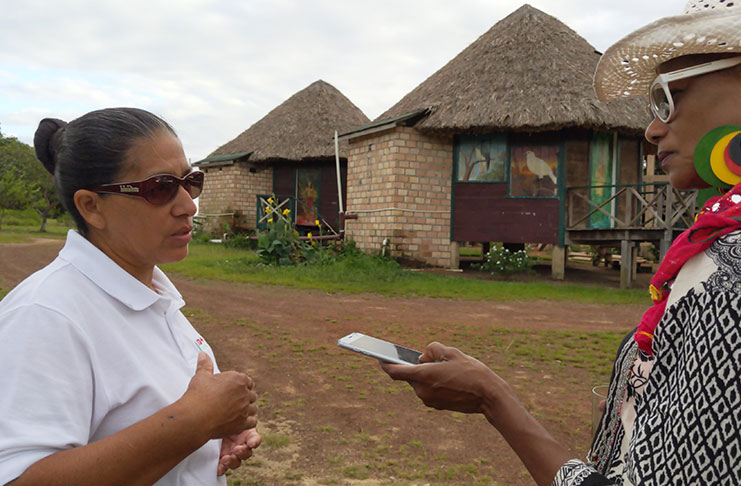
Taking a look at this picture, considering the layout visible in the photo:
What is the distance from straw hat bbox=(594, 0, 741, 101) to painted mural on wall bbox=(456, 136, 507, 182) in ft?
38.5

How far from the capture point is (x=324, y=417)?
12.7 ft

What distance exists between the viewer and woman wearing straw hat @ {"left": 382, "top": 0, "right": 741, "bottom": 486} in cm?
86

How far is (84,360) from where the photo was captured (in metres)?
1.24

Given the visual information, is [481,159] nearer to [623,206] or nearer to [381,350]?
[623,206]

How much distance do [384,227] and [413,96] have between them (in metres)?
4.34

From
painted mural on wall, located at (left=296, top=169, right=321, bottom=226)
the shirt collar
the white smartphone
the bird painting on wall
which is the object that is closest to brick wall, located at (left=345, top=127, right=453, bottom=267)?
the bird painting on wall

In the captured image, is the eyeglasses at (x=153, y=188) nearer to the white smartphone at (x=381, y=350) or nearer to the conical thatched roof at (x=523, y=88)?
the white smartphone at (x=381, y=350)

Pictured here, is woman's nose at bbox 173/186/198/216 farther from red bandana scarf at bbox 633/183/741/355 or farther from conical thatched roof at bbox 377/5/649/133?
conical thatched roof at bbox 377/5/649/133

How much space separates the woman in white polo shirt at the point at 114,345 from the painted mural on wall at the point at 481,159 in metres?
12.1

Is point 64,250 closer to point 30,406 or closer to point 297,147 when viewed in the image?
point 30,406

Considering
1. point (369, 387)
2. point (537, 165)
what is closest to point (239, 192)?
point (537, 165)

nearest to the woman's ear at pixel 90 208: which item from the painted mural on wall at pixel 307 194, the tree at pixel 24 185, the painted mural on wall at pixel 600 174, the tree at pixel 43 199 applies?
the painted mural on wall at pixel 600 174

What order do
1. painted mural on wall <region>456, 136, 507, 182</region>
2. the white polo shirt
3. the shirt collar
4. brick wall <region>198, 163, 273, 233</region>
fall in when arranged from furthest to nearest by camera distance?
1. brick wall <region>198, 163, 273, 233</region>
2. painted mural on wall <region>456, 136, 507, 182</region>
3. the shirt collar
4. the white polo shirt

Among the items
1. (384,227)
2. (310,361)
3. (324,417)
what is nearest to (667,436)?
(324,417)
